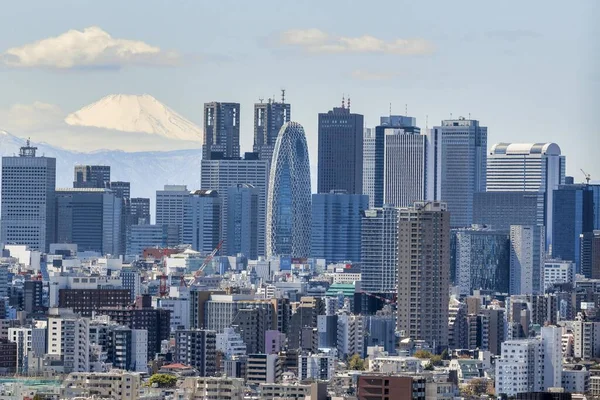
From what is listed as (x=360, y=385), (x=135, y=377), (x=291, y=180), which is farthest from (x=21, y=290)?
(x=291, y=180)

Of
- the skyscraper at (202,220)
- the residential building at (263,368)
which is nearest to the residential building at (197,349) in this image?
the residential building at (263,368)

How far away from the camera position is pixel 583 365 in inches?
1554

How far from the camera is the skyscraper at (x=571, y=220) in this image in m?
71.5

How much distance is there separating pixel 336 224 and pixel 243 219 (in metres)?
4.79

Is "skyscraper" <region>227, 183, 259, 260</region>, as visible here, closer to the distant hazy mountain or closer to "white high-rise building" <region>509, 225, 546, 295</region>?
the distant hazy mountain

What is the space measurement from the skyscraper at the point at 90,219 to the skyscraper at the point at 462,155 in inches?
485

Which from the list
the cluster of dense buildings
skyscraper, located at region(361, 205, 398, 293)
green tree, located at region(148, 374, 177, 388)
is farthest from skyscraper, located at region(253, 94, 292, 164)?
green tree, located at region(148, 374, 177, 388)

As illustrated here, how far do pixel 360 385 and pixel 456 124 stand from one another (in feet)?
226

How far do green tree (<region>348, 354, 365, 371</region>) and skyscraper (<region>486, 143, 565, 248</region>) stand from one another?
127 feet

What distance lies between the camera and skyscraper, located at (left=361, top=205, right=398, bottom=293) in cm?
6662

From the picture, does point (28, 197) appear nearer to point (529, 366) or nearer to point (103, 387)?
point (529, 366)

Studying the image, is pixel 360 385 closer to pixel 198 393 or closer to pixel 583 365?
pixel 198 393

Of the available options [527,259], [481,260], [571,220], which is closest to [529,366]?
[481,260]

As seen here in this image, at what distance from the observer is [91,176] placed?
102 meters
